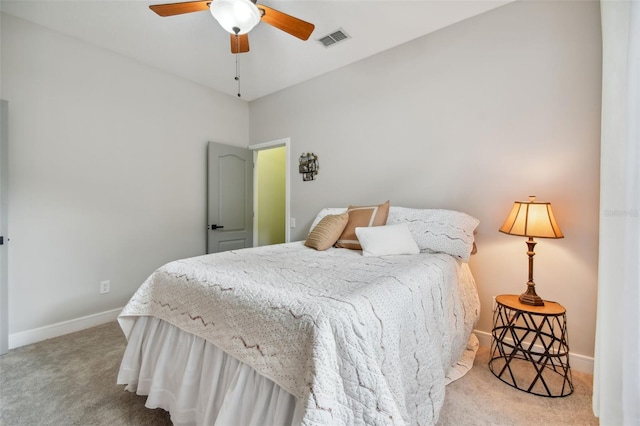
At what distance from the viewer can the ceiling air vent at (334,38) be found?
8.07ft

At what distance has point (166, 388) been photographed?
4.54ft

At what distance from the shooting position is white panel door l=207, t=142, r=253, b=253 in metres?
3.53

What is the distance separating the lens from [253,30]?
2.42 m

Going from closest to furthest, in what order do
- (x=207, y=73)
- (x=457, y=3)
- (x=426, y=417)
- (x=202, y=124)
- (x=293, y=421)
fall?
(x=293, y=421) → (x=426, y=417) → (x=457, y=3) → (x=207, y=73) → (x=202, y=124)

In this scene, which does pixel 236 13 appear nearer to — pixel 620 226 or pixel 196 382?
pixel 196 382

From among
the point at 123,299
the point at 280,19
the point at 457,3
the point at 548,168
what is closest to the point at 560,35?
the point at 457,3

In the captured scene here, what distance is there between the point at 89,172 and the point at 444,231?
3.26 m

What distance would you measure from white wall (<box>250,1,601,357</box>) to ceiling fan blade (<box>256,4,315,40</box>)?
119cm

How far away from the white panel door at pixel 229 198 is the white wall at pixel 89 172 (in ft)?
0.57

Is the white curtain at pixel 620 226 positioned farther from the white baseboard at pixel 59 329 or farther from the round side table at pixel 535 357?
the white baseboard at pixel 59 329

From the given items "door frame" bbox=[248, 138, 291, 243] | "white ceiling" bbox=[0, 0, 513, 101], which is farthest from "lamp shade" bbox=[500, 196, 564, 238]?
"door frame" bbox=[248, 138, 291, 243]

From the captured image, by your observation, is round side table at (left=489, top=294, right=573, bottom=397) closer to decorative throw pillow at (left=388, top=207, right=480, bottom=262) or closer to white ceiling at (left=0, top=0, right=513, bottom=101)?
decorative throw pillow at (left=388, top=207, right=480, bottom=262)

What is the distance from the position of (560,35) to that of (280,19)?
197 centimetres

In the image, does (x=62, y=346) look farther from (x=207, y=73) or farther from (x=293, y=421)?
(x=207, y=73)
